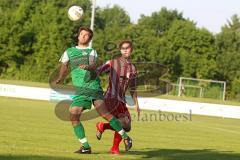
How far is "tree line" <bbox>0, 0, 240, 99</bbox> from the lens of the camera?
55.2 meters

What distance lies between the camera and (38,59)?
55844mm

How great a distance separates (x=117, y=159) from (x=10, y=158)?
1.81 m

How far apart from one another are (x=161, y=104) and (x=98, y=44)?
26072mm

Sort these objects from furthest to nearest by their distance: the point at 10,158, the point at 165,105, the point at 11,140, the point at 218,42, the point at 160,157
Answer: the point at 218,42, the point at 165,105, the point at 11,140, the point at 160,157, the point at 10,158

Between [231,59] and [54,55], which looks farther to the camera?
[231,59]

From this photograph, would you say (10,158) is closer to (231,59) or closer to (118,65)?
(118,65)

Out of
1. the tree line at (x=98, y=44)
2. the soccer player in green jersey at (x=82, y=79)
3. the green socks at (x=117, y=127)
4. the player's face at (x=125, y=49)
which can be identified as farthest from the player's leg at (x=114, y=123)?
the tree line at (x=98, y=44)

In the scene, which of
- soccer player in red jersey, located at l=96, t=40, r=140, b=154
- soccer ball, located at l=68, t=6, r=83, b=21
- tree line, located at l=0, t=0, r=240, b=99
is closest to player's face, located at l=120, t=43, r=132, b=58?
soccer player in red jersey, located at l=96, t=40, r=140, b=154

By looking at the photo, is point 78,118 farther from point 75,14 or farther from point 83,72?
point 75,14

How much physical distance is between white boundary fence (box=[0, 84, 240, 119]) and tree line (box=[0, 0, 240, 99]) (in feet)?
54.2

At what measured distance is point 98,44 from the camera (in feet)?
193

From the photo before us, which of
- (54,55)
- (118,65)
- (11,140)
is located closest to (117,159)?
(118,65)

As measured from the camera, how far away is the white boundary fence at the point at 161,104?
33.5 metres

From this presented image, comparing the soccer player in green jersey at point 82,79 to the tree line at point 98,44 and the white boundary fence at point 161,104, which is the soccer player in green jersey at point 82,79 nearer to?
the white boundary fence at point 161,104
